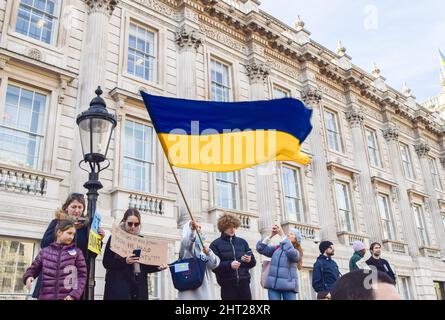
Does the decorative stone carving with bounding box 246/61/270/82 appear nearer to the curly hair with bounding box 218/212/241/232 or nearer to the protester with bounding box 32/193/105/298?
the curly hair with bounding box 218/212/241/232

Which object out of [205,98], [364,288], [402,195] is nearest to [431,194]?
[402,195]

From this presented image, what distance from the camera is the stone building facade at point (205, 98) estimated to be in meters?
10.5

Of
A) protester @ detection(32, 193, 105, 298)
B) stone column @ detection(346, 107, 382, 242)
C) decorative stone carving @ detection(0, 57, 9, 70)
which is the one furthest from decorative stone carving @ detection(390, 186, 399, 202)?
protester @ detection(32, 193, 105, 298)

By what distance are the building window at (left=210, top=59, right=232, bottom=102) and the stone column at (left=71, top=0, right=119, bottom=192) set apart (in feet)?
14.5

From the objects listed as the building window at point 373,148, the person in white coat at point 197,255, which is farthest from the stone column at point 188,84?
the building window at point 373,148

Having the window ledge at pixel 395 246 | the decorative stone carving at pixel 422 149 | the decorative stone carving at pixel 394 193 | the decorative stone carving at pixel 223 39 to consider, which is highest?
the decorative stone carving at pixel 223 39

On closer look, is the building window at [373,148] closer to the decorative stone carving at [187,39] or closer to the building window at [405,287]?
the building window at [405,287]

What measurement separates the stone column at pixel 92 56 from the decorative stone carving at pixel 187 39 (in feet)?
8.33

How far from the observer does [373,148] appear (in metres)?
22.1

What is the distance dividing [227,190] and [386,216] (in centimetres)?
1052

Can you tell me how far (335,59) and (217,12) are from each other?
8424 mm

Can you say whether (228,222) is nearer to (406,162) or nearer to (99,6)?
(99,6)

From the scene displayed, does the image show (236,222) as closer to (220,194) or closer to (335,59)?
(220,194)

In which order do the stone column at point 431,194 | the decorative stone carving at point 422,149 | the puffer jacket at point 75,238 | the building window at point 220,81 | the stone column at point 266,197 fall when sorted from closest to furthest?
1. the puffer jacket at point 75,238
2. the stone column at point 266,197
3. the building window at point 220,81
4. the stone column at point 431,194
5. the decorative stone carving at point 422,149
